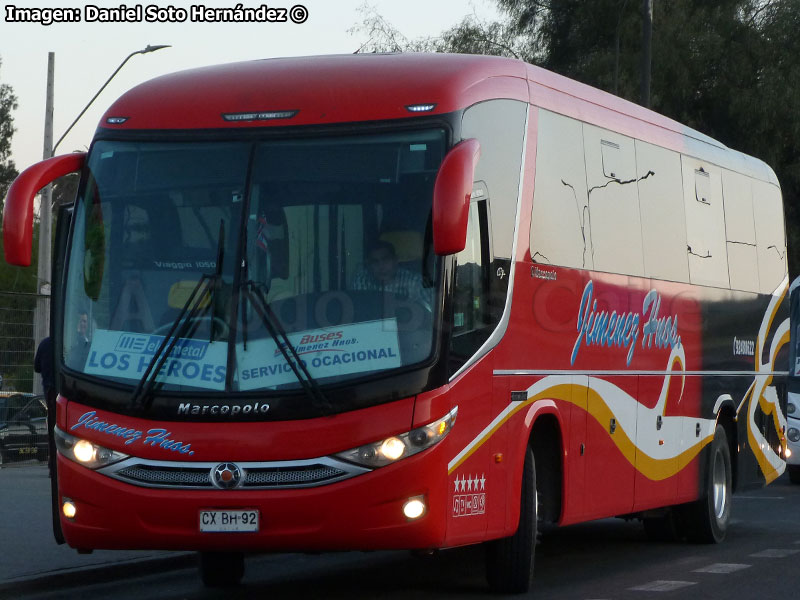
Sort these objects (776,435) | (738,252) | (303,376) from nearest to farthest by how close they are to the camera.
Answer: (303,376) → (738,252) → (776,435)

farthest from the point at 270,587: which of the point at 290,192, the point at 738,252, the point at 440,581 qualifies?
the point at 738,252

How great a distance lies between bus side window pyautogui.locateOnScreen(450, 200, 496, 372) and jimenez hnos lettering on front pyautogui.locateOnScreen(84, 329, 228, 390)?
1381mm

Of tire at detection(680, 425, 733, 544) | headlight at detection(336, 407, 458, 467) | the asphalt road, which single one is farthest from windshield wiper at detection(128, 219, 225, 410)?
tire at detection(680, 425, 733, 544)

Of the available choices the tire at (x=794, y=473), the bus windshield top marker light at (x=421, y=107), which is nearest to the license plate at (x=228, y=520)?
the bus windshield top marker light at (x=421, y=107)

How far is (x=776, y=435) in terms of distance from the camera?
16906 millimetres

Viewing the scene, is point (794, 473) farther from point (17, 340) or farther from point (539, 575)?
point (539, 575)

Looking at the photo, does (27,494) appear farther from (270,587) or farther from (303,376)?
(303,376)

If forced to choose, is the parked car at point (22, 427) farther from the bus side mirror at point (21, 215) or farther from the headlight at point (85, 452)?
the bus side mirror at point (21, 215)

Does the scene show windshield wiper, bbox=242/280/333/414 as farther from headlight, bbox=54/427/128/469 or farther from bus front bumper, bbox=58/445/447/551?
headlight, bbox=54/427/128/469

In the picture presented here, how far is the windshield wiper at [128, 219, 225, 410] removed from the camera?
30.1 ft

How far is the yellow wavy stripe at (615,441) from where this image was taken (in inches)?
392

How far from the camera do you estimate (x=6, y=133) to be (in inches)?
3430

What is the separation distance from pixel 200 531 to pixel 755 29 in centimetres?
3761

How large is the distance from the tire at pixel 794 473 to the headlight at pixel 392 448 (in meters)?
15.7
